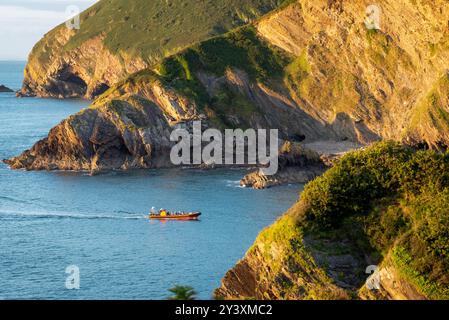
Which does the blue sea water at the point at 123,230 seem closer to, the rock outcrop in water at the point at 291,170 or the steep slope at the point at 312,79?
the rock outcrop in water at the point at 291,170

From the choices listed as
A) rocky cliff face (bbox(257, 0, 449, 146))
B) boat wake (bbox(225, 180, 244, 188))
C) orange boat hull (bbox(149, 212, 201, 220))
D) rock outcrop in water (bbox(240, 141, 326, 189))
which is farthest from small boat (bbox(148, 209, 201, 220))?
rocky cliff face (bbox(257, 0, 449, 146))

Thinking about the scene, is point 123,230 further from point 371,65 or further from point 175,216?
point 371,65

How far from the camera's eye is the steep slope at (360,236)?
50969 millimetres

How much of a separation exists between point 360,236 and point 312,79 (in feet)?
358

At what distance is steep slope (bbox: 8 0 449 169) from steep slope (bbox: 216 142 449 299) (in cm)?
8027

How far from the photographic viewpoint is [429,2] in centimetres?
14675

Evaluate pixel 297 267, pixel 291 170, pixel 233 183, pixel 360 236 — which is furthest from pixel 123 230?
pixel 297 267

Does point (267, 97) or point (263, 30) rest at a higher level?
point (263, 30)

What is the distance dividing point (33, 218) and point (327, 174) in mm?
53417

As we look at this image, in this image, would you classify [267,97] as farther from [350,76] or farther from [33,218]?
[33,218]

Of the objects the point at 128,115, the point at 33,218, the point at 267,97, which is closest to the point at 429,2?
the point at 267,97

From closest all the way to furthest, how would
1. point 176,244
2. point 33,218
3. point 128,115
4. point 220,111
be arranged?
point 176,244, point 33,218, point 128,115, point 220,111

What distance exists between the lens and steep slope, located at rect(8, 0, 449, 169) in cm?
14575

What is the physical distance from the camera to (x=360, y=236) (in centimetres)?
5612
